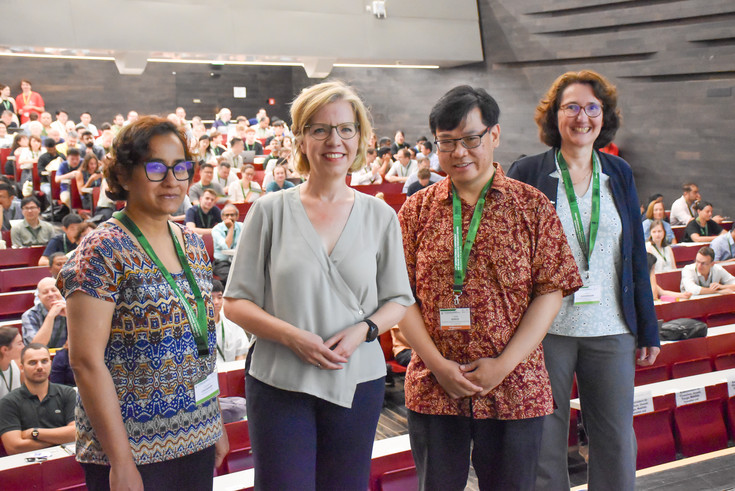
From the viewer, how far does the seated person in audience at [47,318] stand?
15.6 feet

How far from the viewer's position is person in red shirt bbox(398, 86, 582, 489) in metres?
1.74

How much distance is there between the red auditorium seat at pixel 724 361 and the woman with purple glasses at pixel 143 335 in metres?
4.01

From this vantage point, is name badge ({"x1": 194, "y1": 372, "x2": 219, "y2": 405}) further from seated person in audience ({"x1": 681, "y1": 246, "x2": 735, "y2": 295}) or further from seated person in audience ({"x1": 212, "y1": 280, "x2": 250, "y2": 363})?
seated person in audience ({"x1": 681, "y1": 246, "x2": 735, "y2": 295})

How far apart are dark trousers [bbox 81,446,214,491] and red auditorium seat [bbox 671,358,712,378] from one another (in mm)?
3648

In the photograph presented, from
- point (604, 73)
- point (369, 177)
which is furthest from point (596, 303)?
point (604, 73)

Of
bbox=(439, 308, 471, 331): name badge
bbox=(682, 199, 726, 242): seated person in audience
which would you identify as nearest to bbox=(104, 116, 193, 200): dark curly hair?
bbox=(439, 308, 471, 331): name badge

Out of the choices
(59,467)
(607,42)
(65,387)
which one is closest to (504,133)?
(607,42)

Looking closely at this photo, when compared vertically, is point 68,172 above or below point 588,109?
above

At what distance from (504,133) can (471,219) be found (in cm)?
1154

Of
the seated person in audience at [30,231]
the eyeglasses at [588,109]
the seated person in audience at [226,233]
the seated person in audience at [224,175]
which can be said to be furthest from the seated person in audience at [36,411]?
the seated person in audience at [224,175]

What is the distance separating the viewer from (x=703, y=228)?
8.81 m

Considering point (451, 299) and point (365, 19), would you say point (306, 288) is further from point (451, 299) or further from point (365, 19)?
point (365, 19)

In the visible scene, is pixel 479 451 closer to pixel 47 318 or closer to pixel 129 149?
pixel 129 149

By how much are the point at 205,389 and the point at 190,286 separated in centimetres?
22
